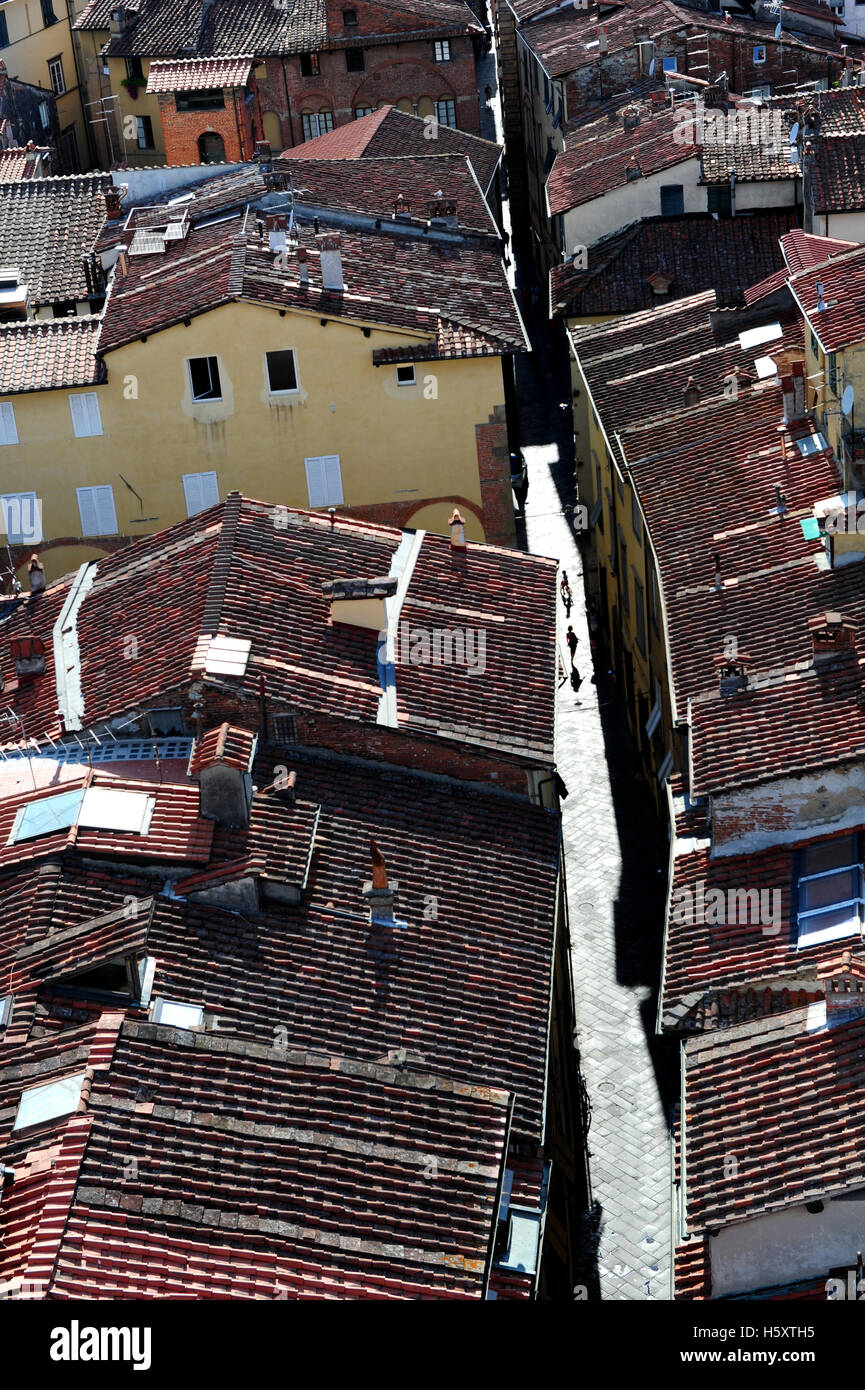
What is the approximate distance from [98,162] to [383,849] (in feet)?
223

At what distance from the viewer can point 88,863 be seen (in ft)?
83.7

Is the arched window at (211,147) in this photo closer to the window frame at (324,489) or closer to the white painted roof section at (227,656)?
the window frame at (324,489)

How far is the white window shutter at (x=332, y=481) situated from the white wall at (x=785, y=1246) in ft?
83.8

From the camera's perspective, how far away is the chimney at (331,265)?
43.0 meters

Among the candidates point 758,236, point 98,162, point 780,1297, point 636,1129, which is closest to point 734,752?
point 636,1129

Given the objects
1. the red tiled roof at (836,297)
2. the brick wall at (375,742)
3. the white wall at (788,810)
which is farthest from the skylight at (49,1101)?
the red tiled roof at (836,297)

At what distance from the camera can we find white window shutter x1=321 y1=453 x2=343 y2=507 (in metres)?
43.9

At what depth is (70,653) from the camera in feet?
104

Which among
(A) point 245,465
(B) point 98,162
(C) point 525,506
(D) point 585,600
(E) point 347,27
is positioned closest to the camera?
(A) point 245,465

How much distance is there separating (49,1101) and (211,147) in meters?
59.3

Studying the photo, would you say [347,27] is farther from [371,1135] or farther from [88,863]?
[371,1135]

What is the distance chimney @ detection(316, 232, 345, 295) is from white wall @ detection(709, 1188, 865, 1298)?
27103mm

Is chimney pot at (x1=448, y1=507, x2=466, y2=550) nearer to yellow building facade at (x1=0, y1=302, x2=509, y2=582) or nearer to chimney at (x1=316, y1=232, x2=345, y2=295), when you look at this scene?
yellow building facade at (x1=0, y1=302, x2=509, y2=582)

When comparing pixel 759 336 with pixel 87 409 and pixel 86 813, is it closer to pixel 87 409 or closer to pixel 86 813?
pixel 87 409
